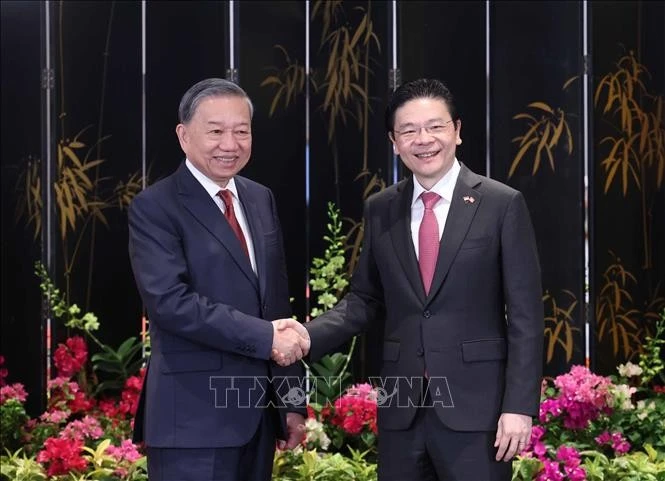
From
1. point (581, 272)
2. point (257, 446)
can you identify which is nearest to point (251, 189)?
point (257, 446)

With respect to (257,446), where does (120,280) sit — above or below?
above

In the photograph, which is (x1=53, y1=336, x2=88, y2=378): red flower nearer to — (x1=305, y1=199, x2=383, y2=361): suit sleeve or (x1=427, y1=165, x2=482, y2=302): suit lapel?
(x1=305, y1=199, x2=383, y2=361): suit sleeve

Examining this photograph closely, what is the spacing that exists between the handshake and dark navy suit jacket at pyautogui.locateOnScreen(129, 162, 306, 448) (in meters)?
0.03

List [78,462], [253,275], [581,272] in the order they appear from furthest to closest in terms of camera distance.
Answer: [581,272] < [78,462] < [253,275]

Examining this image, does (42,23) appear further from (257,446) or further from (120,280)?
(257,446)

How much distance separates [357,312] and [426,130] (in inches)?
24.0

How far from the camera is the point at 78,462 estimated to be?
12.0 ft

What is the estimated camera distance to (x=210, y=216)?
2.78 metres

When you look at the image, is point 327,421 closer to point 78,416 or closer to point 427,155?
point 78,416

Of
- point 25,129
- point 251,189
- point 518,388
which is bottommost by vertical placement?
point 518,388

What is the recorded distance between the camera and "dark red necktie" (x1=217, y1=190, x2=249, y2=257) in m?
2.83

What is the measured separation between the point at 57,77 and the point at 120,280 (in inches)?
38.7

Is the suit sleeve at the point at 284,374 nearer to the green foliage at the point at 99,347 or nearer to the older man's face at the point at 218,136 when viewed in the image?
the older man's face at the point at 218,136

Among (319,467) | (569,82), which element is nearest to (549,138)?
(569,82)
